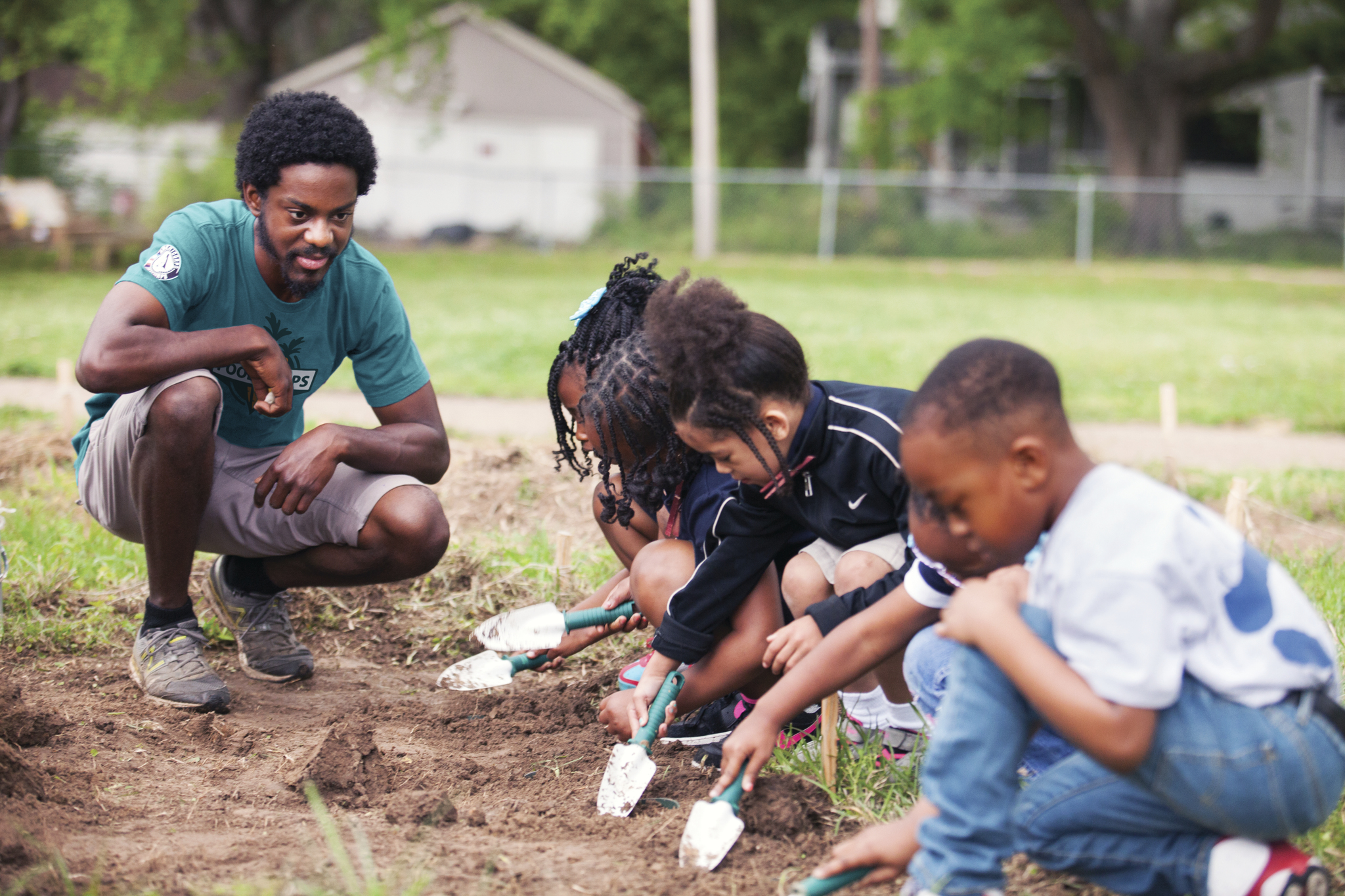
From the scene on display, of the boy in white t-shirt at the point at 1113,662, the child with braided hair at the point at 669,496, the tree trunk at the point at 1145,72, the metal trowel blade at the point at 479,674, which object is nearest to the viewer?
the boy in white t-shirt at the point at 1113,662

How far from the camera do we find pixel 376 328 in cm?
318

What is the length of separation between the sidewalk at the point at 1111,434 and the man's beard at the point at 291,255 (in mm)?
2568

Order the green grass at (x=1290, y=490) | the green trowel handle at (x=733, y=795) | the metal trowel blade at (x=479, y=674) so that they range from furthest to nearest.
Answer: the green grass at (x=1290, y=490), the metal trowel blade at (x=479, y=674), the green trowel handle at (x=733, y=795)

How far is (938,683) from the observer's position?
7.16 feet

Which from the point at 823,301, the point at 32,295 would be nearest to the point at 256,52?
the point at 32,295

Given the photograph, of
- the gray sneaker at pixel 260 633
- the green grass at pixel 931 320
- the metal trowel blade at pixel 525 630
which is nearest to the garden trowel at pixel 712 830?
the metal trowel blade at pixel 525 630

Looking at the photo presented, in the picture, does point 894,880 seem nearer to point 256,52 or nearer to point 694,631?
point 694,631

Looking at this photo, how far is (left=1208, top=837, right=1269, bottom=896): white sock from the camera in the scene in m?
1.71

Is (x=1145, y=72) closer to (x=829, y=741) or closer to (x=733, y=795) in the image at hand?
(x=829, y=741)

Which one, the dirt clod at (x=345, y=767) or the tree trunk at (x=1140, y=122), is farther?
the tree trunk at (x=1140, y=122)

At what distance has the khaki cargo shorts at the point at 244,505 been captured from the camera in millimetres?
3006

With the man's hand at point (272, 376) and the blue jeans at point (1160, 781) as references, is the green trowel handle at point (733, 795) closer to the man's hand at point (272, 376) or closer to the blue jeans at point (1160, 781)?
the blue jeans at point (1160, 781)

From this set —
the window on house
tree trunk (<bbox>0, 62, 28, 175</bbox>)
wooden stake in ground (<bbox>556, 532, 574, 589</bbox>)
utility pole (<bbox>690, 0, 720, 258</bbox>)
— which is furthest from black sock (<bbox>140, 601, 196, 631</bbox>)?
the window on house

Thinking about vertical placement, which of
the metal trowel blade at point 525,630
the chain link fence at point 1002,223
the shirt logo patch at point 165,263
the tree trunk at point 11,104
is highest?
the tree trunk at point 11,104
